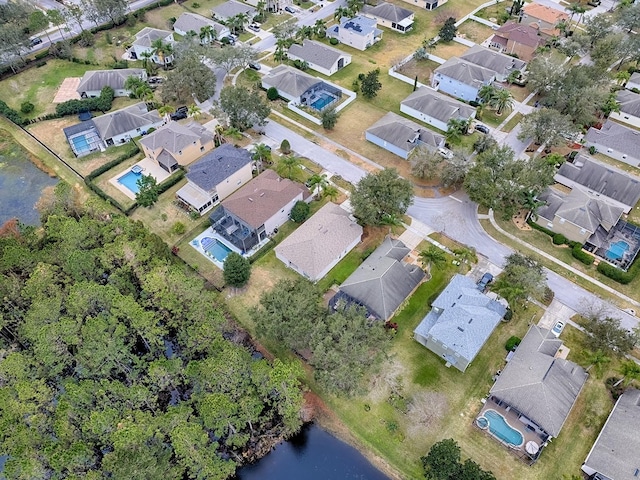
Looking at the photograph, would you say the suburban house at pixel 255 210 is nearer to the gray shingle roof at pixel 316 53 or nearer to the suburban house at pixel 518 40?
the gray shingle roof at pixel 316 53

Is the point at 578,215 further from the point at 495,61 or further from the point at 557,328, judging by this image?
the point at 495,61

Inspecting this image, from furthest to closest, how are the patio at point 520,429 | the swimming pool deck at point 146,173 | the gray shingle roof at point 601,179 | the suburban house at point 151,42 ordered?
the suburban house at point 151,42, the swimming pool deck at point 146,173, the gray shingle roof at point 601,179, the patio at point 520,429

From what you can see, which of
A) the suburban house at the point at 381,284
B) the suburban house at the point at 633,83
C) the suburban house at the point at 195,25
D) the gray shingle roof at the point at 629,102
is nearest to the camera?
the suburban house at the point at 381,284

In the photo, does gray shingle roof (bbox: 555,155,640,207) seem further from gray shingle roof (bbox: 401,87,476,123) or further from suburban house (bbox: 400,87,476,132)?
gray shingle roof (bbox: 401,87,476,123)

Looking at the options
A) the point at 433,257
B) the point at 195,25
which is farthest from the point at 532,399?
the point at 195,25

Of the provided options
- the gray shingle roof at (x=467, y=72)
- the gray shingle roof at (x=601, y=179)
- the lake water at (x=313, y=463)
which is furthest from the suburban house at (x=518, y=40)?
the lake water at (x=313, y=463)

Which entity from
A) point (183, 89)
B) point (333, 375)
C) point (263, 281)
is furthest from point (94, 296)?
point (183, 89)
